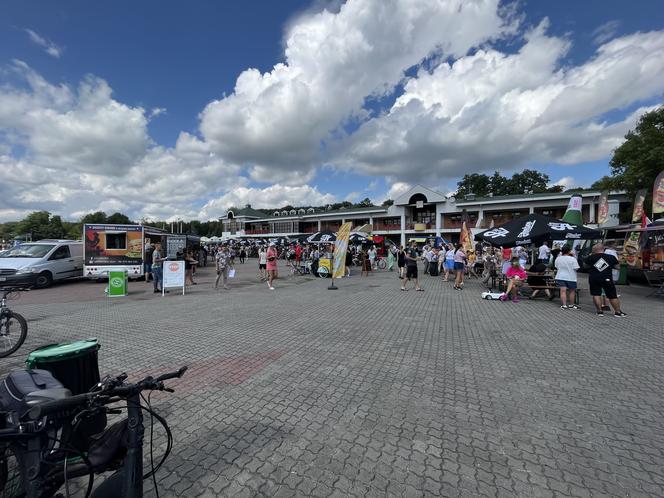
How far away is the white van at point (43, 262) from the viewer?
41.0ft

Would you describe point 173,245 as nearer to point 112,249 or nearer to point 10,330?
point 112,249

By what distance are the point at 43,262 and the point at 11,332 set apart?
413 inches

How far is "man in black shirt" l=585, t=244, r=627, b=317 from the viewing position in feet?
25.0

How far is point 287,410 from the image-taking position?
346cm

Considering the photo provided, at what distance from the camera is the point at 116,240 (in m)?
14.7

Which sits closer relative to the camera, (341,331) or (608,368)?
(608,368)

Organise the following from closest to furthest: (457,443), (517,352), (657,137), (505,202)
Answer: (457,443) → (517,352) → (657,137) → (505,202)

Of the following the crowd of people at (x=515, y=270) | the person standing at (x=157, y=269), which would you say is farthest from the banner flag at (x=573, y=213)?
the person standing at (x=157, y=269)

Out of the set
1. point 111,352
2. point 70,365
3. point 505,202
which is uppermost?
point 505,202

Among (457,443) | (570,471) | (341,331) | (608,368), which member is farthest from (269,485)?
(608,368)

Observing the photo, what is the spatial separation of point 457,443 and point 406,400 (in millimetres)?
823

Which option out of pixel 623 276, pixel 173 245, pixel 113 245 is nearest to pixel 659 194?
pixel 623 276

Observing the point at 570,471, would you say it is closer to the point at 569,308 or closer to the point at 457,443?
the point at 457,443

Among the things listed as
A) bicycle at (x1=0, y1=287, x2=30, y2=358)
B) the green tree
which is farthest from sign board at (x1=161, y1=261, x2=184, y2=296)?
the green tree
